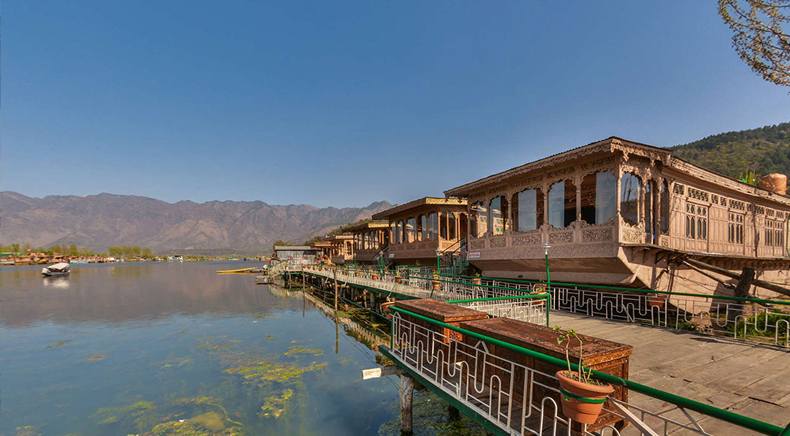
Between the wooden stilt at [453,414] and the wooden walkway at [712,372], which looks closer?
the wooden walkway at [712,372]

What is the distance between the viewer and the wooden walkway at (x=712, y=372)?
14.2 ft

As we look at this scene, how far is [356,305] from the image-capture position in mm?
29328

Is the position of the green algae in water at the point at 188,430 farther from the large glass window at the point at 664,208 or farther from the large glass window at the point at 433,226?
the large glass window at the point at 433,226

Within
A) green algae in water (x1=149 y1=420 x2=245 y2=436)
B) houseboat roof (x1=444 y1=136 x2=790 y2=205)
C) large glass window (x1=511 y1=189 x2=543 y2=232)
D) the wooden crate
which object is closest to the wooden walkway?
the wooden crate

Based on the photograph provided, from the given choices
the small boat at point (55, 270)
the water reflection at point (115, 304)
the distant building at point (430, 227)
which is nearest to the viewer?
the distant building at point (430, 227)

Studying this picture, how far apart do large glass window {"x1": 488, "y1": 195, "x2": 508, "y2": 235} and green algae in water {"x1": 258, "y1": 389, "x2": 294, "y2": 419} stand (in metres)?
13.1

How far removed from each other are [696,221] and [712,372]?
42.6 feet

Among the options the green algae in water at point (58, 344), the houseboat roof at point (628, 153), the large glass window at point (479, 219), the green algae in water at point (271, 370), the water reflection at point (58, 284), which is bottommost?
the water reflection at point (58, 284)

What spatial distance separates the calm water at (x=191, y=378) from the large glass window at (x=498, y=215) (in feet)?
32.5

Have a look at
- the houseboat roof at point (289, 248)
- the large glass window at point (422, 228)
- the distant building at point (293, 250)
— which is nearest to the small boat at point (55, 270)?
the distant building at point (293, 250)

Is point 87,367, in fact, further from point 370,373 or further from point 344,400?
point 370,373

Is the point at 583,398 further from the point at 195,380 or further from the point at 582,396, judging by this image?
the point at 195,380

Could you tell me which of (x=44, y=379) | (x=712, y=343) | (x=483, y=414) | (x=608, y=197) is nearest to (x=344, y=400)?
(x=483, y=414)

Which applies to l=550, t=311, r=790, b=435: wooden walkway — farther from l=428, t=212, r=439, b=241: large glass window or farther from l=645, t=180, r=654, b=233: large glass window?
l=428, t=212, r=439, b=241: large glass window
